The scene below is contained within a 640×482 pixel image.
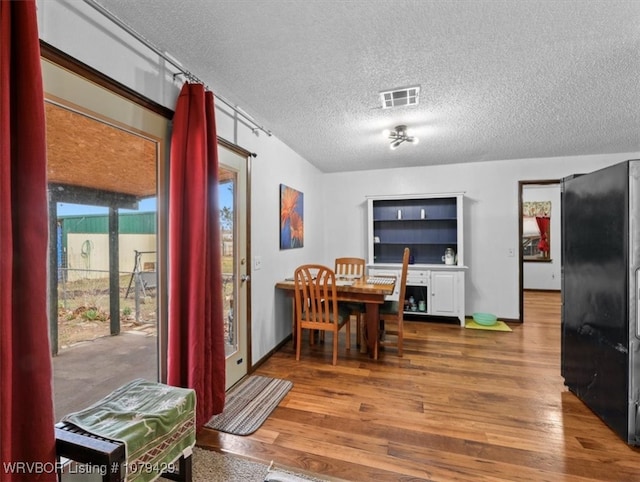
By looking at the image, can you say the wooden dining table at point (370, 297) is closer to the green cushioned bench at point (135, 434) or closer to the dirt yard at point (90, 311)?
the dirt yard at point (90, 311)

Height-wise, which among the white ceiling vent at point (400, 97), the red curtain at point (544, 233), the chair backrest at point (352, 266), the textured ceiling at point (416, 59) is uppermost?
the textured ceiling at point (416, 59)

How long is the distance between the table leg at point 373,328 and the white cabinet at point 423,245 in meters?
1.23

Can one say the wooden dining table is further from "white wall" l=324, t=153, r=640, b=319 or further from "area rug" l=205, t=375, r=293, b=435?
"white wall" l=324, t=153, r=640, b=319

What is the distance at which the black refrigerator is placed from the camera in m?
1.82

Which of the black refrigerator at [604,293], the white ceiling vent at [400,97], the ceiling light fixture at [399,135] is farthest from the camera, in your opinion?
the ceiling light fixture at [399,135]

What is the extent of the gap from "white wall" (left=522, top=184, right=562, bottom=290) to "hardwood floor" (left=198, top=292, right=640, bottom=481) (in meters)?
4.37

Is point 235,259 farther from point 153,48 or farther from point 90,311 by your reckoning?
point 153,48

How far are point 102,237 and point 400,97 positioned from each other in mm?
2325

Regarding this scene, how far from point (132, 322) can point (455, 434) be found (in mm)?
2170

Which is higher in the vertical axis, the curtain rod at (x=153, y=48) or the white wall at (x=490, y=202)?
the curtain rod at (x=153, y=48)

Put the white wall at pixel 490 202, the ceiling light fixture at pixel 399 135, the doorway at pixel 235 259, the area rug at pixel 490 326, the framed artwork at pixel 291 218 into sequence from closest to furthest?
the doorway at pixel 235 259
the ceiling light fixture at pixel 399 135
the framed artwork at pixel 291 218
the area rug at pixel 490 326
the white wall at pixel 490 202

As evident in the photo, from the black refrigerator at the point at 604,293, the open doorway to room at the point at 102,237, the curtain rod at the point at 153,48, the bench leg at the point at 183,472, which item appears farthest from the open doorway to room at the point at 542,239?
the bench leg at the point at 183,472

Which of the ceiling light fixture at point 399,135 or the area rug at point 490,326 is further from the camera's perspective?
the area rug at point 490,326

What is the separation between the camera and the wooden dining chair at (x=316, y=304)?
301 centimetres
